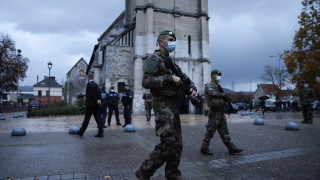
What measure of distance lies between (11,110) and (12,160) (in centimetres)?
4192

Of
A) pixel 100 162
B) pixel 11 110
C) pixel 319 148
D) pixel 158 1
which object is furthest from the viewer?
pixel 11 110

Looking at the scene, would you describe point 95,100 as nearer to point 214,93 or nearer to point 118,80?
point 214,93

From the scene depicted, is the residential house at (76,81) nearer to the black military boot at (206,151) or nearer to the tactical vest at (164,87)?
the black military boot at (206,151)

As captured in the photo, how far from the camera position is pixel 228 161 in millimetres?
4754

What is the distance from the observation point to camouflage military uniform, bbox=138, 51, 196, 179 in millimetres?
3279

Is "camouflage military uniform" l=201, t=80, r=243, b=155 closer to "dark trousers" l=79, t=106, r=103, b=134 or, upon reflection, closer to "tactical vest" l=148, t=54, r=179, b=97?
"tactical vest" l=148, t=54, r=179, b=97

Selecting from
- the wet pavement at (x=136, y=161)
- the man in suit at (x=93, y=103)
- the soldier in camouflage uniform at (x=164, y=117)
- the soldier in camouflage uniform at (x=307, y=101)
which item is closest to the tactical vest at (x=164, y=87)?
the soldier in camouflage uniform at (x=164, y=117)

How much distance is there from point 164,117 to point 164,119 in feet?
0.09

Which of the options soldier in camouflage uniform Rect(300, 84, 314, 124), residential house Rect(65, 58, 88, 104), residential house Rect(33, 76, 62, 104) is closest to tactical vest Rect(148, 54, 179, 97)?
soldier in camouflage uniform Rect(300, 84, 314, 124)

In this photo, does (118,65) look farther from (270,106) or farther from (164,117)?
(164,117)

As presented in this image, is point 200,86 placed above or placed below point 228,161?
above

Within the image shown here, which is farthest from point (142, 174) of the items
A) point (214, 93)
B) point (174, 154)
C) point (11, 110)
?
point (11, 110)

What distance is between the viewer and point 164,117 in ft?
10.9

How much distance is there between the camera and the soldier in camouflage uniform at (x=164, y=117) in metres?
3.28
